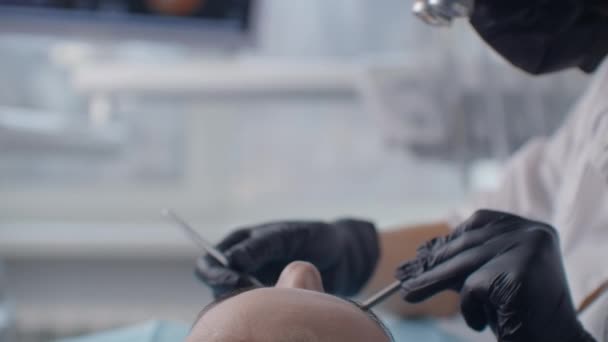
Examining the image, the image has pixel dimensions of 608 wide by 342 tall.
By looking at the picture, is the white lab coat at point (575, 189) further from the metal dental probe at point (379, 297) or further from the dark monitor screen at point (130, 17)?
the dark monitor screen at point (130, 17)

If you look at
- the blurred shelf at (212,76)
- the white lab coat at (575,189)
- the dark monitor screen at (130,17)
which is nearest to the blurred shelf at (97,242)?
the blurred shelf at (212,76)

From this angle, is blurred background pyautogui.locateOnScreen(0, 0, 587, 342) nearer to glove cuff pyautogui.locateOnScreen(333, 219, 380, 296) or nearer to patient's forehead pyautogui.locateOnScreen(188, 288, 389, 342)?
glove cuff pyautogui.locateOnScreen(333, 219, 380, 296)

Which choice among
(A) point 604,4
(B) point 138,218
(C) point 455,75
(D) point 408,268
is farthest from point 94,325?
(A) point 604,4

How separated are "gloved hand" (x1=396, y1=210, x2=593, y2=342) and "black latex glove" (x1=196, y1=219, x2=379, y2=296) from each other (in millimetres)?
100

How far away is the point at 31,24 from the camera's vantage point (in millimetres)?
1167

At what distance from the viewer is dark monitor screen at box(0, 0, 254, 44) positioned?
1161mm

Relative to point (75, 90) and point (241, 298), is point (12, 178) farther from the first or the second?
point (241, 298)

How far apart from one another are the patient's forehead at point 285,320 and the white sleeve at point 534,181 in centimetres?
43

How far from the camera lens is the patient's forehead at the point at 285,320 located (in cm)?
38

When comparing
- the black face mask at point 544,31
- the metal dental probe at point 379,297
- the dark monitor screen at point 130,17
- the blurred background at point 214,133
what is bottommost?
the blurred background at point 214,133

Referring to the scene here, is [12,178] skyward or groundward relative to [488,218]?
groundward

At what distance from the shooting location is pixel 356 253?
723 millimetres

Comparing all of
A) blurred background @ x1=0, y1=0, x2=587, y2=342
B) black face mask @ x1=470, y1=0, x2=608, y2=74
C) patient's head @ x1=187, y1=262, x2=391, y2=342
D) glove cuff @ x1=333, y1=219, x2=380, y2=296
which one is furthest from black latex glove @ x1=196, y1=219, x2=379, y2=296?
blurred background @ x1=0, y1=0, x2=587, y2=342

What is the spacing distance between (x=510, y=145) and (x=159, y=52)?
0.75 meters
